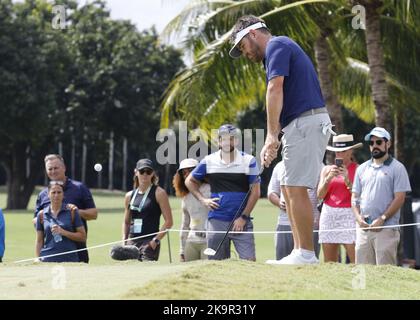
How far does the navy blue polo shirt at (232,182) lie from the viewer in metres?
10.8

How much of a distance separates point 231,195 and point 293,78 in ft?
9.88

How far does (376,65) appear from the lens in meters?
17.1

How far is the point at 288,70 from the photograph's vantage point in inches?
312

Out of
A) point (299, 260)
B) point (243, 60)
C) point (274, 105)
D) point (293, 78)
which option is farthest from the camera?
point (243, 60)

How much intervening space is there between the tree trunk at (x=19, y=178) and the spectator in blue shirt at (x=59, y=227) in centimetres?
3736

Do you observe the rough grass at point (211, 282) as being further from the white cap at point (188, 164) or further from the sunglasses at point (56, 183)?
the white cap at point (188, 164)

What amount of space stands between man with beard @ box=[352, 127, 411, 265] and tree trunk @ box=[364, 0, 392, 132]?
5822 mm

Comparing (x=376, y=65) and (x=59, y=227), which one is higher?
(x=376, y=65)

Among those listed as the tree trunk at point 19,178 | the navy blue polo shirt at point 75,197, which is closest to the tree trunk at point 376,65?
the navy blue polo shirt at point 75,197

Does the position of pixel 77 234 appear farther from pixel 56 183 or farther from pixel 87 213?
pixel 56 183

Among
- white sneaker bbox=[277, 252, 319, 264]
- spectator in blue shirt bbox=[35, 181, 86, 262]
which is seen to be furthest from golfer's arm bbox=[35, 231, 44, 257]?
white sneaker bbox=[277, 252, 319, 264]

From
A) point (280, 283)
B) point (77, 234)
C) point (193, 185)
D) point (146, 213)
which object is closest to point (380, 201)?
point (193, 185)

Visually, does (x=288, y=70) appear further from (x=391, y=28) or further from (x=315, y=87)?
(x=391, y=28)

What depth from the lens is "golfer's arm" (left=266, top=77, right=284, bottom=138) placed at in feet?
25.6
